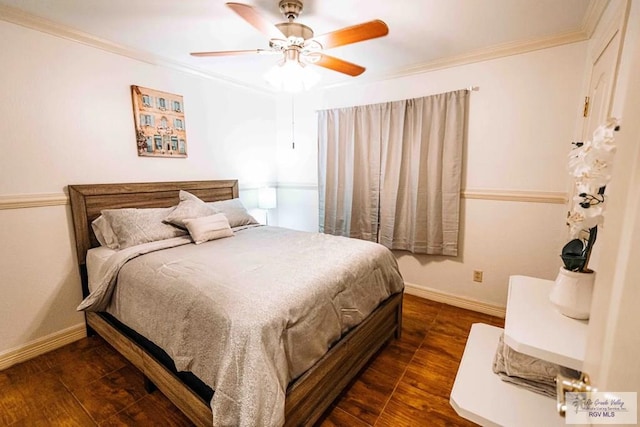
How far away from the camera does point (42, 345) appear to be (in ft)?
6.89

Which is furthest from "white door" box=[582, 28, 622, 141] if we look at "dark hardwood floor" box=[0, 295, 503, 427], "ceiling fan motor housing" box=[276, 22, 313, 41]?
"dark hardwood floor" box=[0, 295, 503, 427]

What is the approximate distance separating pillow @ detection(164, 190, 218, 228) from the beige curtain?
149cm

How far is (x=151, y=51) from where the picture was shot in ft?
8.19

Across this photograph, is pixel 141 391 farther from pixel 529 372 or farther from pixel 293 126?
pixel 293 126

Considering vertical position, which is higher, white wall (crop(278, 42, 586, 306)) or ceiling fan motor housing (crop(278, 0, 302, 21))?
ceiling fan motor housing (crop(278, 0, 302, 21))

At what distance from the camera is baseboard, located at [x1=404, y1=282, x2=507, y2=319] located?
8.67 ft

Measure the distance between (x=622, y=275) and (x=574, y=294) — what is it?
2.39 feet

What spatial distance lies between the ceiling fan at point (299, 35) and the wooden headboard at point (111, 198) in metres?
1.38

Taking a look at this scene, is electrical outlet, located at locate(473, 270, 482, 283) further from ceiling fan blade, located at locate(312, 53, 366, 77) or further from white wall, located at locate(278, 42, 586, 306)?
ceiling fan blade, located at locate(312, 53, 366, 77)

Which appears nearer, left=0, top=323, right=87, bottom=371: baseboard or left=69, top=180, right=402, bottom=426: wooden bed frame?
left=69, top=180, right=402, bottom=426: wooden bed frame

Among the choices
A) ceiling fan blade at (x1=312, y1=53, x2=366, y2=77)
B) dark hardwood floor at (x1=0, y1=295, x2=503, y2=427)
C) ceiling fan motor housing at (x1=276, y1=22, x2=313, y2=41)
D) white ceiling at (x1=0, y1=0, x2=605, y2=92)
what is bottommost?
dark hardwood floor at (x1=0, y1=295, x2=503, y2=427)

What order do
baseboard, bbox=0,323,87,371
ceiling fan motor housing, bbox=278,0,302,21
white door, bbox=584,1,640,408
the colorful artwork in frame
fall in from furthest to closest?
the colorful artwork in frame < baseboard, bbox=0,323,87,371 < ceiling fan motor housing, bbox=278,0,302,21 < white door, bbox=584,1,640,408

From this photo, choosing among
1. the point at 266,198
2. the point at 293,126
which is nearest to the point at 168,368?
the point at 266,198

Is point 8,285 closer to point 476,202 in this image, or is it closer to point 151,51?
point 151,51
